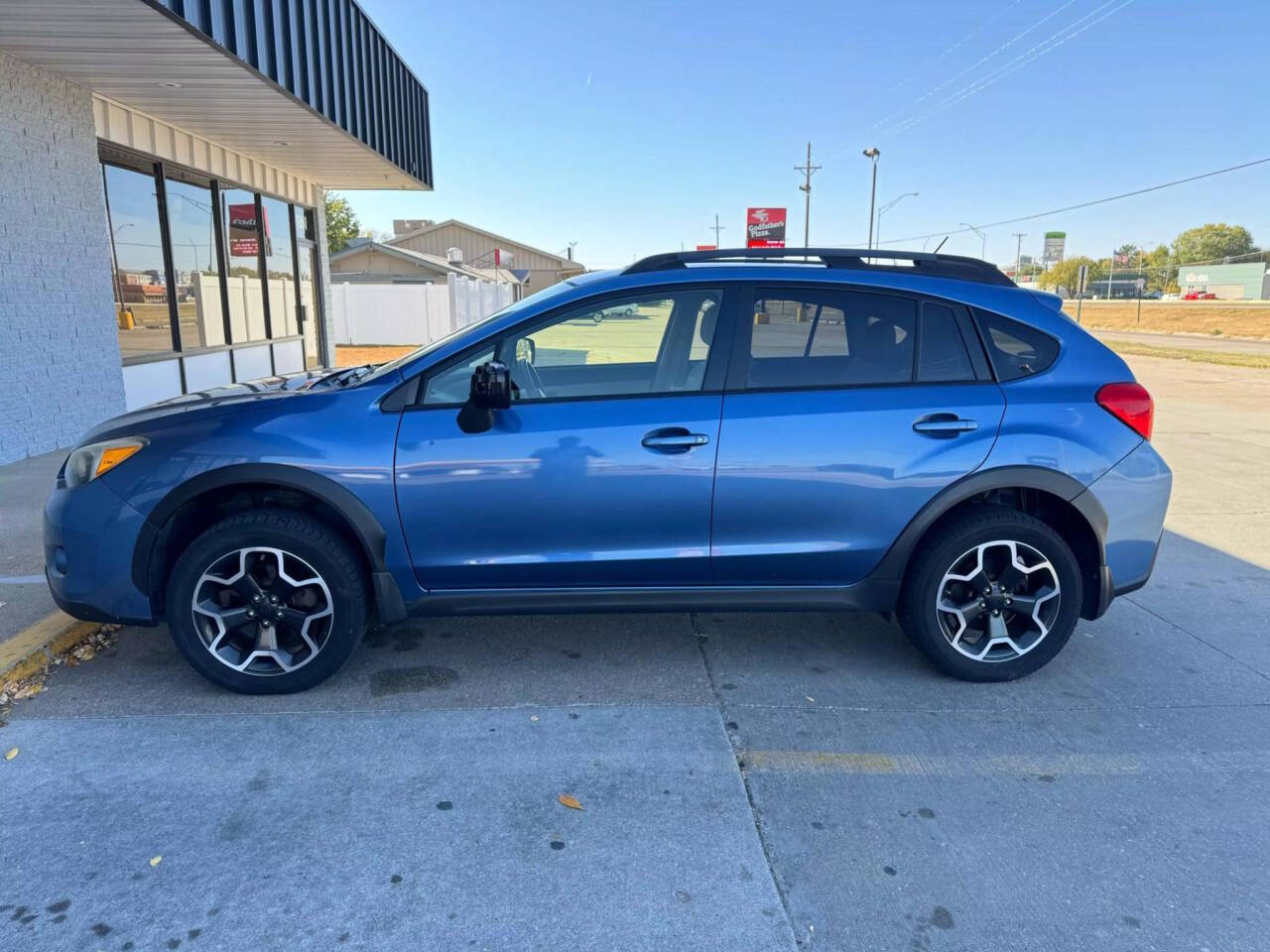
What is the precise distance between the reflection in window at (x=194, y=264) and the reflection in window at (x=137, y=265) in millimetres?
255

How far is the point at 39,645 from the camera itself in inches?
150

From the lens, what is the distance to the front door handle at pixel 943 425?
11.7ft

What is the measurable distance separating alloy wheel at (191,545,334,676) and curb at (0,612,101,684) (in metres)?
0.76

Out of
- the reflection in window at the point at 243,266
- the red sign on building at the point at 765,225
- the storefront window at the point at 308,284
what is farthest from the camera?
the red sign on building at the point at 765,225

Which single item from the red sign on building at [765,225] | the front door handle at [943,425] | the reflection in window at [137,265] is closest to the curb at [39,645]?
the front door handle at [943,425]

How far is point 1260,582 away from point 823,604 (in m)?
3.35

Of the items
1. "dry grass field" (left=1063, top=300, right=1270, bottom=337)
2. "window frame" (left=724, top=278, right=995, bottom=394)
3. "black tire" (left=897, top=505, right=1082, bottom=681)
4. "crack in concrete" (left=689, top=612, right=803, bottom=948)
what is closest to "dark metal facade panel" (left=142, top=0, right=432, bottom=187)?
"window frame" (left=724, top=278, right=995, bottom=394)

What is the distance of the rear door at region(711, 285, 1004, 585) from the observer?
11.6 ft

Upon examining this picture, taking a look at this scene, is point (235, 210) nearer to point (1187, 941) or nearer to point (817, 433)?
point (817, 433)

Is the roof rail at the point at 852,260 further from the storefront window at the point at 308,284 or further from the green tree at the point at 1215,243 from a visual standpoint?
the green tree at the point at 1215,243

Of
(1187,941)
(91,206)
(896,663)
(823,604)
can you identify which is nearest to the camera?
(1187,941)

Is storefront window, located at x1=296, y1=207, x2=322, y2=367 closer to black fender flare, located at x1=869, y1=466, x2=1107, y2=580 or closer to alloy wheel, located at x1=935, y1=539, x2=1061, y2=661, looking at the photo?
black fender flare, located at x1=869, y1=466, x2=1107, y2=580

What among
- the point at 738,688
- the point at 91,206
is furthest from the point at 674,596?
the point at 91,206

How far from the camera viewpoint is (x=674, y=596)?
3648 mm
